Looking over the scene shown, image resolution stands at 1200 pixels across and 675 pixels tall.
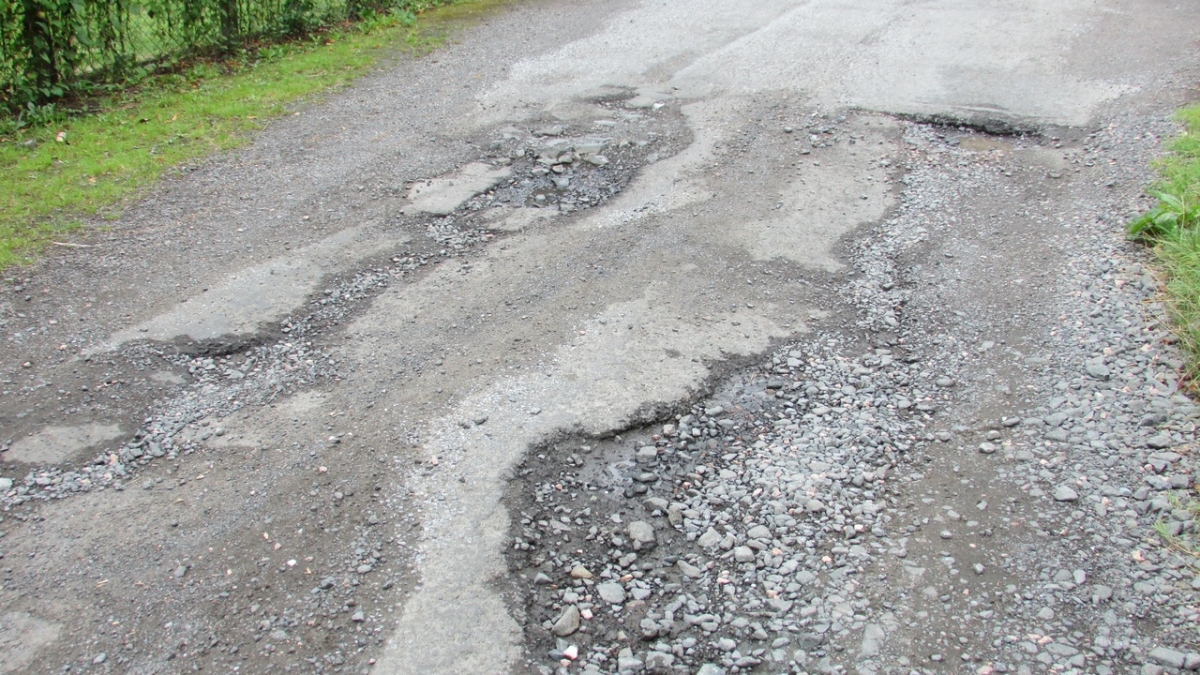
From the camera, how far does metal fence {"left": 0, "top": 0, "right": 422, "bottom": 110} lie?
6645 millimetres

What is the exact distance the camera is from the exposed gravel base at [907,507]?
2840 millimetres

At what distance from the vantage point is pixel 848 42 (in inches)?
326

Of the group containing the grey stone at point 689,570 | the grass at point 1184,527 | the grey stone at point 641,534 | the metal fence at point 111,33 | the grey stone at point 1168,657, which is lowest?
the grey stone at point 689,570

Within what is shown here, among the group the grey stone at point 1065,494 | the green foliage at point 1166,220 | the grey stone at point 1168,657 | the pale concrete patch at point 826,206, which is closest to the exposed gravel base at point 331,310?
the pale concrete patch at point 826,206

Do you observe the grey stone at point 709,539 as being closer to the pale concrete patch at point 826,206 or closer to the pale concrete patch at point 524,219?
the pale concrete patch at point 826,206

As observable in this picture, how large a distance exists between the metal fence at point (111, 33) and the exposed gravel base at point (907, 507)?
18.9 ft

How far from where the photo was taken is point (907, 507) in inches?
132

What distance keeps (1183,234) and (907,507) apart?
265cm

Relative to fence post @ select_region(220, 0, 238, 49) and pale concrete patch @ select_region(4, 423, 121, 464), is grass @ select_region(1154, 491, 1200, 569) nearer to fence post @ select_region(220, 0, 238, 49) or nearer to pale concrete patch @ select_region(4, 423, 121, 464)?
pale concrete patch @ select_region(4, 423, 121, 464)

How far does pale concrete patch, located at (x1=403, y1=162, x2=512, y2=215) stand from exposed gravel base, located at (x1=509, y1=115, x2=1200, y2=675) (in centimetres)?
243

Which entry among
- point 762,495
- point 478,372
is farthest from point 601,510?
point 478,372

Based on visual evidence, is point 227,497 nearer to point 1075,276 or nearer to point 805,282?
point 805,282

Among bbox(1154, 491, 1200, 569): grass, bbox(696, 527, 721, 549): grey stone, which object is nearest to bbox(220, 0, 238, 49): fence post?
bbox(696, 527, 721, 549): grey stone

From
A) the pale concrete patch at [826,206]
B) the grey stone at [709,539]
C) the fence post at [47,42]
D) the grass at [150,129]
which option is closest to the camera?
the grey stone at [709,539]
